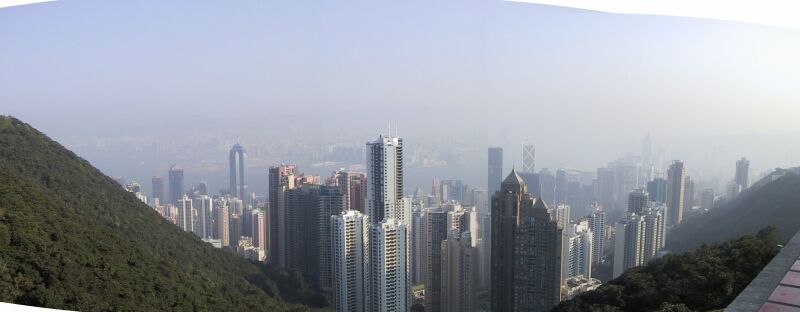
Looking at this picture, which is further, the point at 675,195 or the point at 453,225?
the point at 453,225

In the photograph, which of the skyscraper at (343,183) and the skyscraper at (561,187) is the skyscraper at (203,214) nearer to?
the skyscraper at (343,183)

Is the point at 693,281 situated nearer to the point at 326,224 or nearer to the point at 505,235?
the point at 505,235

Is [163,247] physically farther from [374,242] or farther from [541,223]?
[541,223]

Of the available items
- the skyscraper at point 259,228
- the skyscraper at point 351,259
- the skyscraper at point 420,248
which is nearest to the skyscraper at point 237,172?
the skyscraper at point 259,228

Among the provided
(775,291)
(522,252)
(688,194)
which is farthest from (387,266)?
(775,291)

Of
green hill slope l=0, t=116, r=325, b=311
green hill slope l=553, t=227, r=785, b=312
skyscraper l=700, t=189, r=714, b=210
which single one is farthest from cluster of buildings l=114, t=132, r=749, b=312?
green hill slope l=553, t=227, r=785, b=312

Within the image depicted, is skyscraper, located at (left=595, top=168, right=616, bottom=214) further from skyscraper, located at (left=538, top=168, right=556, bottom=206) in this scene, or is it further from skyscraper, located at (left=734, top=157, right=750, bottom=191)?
skyscraper, located at (left=734, top=157, right=750, bottom=191)

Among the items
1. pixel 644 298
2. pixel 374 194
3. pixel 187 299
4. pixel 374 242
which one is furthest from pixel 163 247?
pixel 644 298
